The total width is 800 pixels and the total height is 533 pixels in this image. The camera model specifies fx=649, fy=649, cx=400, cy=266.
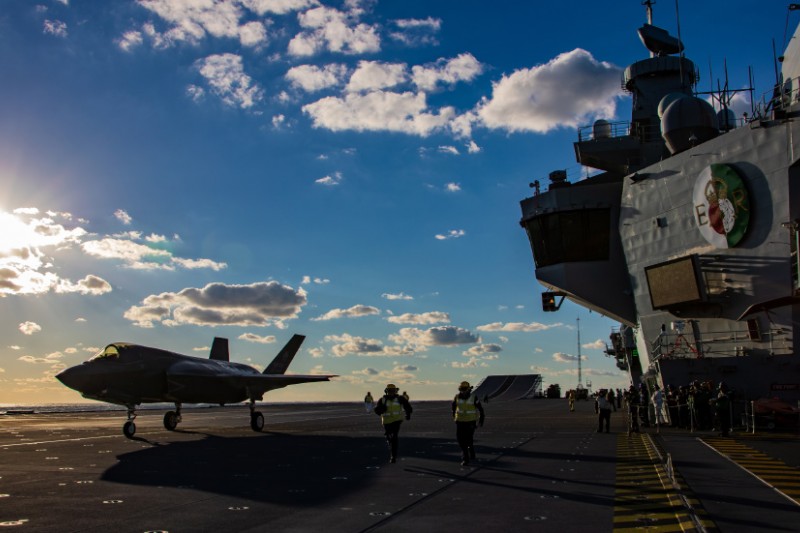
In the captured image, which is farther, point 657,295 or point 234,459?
point 657,295

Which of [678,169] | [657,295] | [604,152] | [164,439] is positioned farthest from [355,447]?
[604,152]

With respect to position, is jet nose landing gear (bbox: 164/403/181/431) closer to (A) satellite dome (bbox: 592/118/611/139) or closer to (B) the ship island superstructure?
(B) the ship island superstructure

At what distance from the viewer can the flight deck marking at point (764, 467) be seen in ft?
37.7

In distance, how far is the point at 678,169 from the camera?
1357 inches

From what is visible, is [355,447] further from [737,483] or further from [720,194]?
[720,194]

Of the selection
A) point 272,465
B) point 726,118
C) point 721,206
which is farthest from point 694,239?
point 272,465

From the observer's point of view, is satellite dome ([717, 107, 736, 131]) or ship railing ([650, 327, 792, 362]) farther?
satellite dome ([717, 107, 736, 131])

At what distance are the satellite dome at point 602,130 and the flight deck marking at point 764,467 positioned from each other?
29789mm

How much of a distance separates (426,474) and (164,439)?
15.1 m

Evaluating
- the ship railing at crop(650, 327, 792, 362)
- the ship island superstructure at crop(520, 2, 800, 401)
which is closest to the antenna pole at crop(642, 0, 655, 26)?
the ship island superstructure at crop(520, 2, 800, 401)

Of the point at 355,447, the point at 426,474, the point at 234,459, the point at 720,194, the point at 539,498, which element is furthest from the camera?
the point at 720,194

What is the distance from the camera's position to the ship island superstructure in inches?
1141

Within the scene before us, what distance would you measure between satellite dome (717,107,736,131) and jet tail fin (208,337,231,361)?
1402 inches

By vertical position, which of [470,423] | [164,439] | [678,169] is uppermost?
[678,169]
